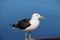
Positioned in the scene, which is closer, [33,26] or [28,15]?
[33,26]

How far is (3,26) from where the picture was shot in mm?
1552

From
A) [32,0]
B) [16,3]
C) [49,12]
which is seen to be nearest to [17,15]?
[16,3]

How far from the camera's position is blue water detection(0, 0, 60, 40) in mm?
1556

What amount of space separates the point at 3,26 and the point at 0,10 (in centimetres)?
18

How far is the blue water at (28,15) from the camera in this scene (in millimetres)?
1556

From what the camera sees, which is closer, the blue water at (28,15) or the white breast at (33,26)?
the white breast at (33,26)

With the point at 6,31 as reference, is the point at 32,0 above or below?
above

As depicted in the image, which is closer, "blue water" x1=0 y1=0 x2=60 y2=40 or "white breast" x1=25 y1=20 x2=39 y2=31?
"white breast" x1=25 y1=20 x2=39 y2=31

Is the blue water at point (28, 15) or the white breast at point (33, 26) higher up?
the blue water at point (28, 15)

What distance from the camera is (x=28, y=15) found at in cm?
158

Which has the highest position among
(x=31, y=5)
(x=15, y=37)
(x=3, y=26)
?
(x=31, y=5)

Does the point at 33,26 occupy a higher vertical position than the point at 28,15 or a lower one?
lower

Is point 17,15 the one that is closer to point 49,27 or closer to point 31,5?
point 31,5

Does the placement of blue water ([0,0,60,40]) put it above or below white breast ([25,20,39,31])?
above
